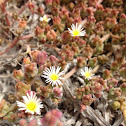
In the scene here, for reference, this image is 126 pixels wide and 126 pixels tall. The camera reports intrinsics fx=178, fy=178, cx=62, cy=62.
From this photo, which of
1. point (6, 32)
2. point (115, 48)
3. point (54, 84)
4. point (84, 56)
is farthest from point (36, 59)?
point (115, 48)

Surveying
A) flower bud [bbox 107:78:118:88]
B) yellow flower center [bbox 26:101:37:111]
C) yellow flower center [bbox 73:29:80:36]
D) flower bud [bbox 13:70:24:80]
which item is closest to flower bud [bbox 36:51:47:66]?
flower bud [bbox 13:70:24:80]

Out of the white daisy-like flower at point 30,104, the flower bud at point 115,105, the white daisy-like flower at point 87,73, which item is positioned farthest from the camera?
the white daisy-like flower at point 87,73

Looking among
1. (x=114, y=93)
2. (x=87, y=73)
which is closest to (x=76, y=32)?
(x=87, y=73)

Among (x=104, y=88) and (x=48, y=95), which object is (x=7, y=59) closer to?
Answer: (x=48, y=95)

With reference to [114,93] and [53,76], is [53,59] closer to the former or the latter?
[53,76]

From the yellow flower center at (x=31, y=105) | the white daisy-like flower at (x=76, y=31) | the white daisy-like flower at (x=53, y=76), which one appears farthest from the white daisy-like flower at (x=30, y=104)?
the white daisy-like flower at (x=76, y=31)

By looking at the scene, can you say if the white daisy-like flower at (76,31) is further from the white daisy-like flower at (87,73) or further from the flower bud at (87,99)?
the flower bud at (87,99)

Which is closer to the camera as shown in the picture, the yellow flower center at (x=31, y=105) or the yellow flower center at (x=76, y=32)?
the yellow flower center at (x=31, y=105)

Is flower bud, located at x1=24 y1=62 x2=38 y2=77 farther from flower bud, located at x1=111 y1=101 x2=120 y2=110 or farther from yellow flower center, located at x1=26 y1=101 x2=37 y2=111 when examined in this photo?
flower bud, located at x1=111 y1=101 x2=120 y2=110

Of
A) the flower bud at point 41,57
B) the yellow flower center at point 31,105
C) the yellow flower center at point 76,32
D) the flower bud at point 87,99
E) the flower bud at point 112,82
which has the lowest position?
the yellow flower center at point 31,105
